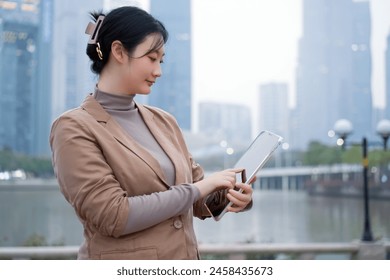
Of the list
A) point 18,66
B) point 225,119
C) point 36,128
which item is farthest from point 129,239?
point 18,66

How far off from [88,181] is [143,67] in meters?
0.15

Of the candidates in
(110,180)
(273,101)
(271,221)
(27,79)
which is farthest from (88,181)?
(27,79)

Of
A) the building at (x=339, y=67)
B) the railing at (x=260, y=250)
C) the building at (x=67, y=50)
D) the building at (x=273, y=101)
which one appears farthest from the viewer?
the building at (x=67, y=50)

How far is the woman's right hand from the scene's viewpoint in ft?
1.89

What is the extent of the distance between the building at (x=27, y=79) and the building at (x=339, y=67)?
5.57m

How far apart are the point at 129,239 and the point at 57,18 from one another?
12106 millimetres

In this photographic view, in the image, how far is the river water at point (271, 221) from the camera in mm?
12469

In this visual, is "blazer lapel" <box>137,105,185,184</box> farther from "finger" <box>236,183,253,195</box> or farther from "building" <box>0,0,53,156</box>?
"building" <box>0,0,53,156</box>

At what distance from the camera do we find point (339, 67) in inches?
381

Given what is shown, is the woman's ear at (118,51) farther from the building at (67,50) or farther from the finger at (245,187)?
the building at (67,50)

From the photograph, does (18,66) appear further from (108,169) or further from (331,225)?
(108,169)

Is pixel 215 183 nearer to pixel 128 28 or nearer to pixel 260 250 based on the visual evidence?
pixel 128 28

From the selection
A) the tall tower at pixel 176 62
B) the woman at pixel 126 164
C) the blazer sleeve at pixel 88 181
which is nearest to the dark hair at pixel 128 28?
the woman at pixel 126 164

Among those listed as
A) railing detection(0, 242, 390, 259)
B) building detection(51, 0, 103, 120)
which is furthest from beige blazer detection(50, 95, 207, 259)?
building detection(51, 0, 103, 120)
